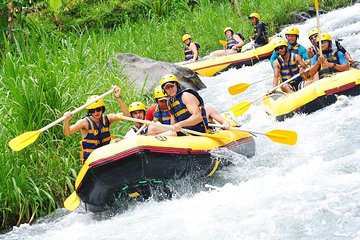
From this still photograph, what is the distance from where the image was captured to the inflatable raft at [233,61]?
11.2 metres

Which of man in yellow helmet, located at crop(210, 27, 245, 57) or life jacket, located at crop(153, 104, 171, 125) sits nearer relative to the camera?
life jacket, located at crop(153, 104, 171, 125)

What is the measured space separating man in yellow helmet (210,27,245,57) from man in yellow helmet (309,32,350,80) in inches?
171

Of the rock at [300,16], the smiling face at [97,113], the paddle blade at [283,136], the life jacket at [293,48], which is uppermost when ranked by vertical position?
the smiling face at [97,113]

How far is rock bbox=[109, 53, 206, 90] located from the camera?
934cm

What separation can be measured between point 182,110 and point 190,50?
6390 mm

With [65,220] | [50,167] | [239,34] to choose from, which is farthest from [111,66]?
[239,34]

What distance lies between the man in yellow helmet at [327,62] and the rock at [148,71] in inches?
105

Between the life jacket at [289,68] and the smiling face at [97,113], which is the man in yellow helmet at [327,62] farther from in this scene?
the smiling face at [97,113]

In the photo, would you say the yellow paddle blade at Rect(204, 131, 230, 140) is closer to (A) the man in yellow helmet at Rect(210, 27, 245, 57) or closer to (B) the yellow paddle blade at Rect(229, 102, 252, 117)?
(B) the yellow paddle blade at Rect(229, 102, 252, 117)

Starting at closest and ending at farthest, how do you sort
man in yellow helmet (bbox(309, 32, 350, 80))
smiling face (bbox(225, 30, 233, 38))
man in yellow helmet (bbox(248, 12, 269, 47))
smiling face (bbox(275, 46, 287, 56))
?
man in yellow helmet (bbox(309, 32, 350, 80))
smiling face (bbox(275, 46, 287, 56))
man in yellow helmet (bbox(248, 12, 269, 47))
smiling face (bbox(225, 30, 233, 38))

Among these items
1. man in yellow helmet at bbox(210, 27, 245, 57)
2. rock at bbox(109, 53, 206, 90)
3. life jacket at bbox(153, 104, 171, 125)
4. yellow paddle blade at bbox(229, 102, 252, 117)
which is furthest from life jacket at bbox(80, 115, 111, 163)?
man in yellow helmet at bbox(210, 27, 245, 57)

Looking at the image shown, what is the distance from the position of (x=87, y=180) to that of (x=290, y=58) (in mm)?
3945

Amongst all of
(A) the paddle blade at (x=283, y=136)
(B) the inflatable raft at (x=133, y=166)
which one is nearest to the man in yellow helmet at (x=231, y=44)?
(A) the paddle blade at (x=283, y=136)

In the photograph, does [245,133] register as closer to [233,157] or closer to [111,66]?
[233,157]
